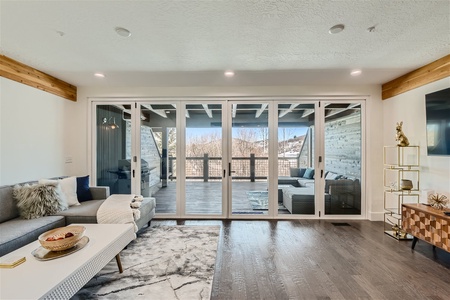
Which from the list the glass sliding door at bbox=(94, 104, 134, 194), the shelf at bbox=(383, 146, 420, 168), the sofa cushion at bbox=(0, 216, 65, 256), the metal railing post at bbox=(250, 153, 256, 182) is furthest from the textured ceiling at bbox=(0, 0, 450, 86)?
the sofa cushion at bbox=(0, 216, 65, 256)

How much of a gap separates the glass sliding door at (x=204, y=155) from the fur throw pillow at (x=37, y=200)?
2.10 metres

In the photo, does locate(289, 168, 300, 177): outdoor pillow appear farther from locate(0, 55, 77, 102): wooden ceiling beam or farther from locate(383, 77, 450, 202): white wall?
locate(0, 55, 77, 102): wooden ceiling beam

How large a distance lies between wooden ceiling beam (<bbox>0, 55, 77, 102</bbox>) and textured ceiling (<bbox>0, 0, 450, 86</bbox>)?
0.42 ft

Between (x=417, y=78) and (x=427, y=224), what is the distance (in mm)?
2190

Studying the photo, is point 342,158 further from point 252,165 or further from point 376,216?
point 252,165

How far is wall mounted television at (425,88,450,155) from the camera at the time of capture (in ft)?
9.14

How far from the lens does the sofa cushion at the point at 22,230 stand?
210cm

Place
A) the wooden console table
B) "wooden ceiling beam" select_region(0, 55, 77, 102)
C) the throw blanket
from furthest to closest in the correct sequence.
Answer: "wooden ceiling beam" select_region(0, 55, 77, 102) < the throw blanket < the wooden console table

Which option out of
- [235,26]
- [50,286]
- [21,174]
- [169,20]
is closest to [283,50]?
[235,26]

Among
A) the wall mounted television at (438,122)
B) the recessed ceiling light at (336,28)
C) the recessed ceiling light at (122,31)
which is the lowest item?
the wall mounted television at (438,122)

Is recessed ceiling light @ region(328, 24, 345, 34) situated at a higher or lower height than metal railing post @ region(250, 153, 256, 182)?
higher

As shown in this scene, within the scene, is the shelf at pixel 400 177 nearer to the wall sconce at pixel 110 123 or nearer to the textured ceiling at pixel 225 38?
the textured ceiling at pixel 225 38

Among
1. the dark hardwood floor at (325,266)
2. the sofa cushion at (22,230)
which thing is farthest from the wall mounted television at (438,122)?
the sofa cushion at (22,230)

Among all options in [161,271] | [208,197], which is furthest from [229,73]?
[161,271]
